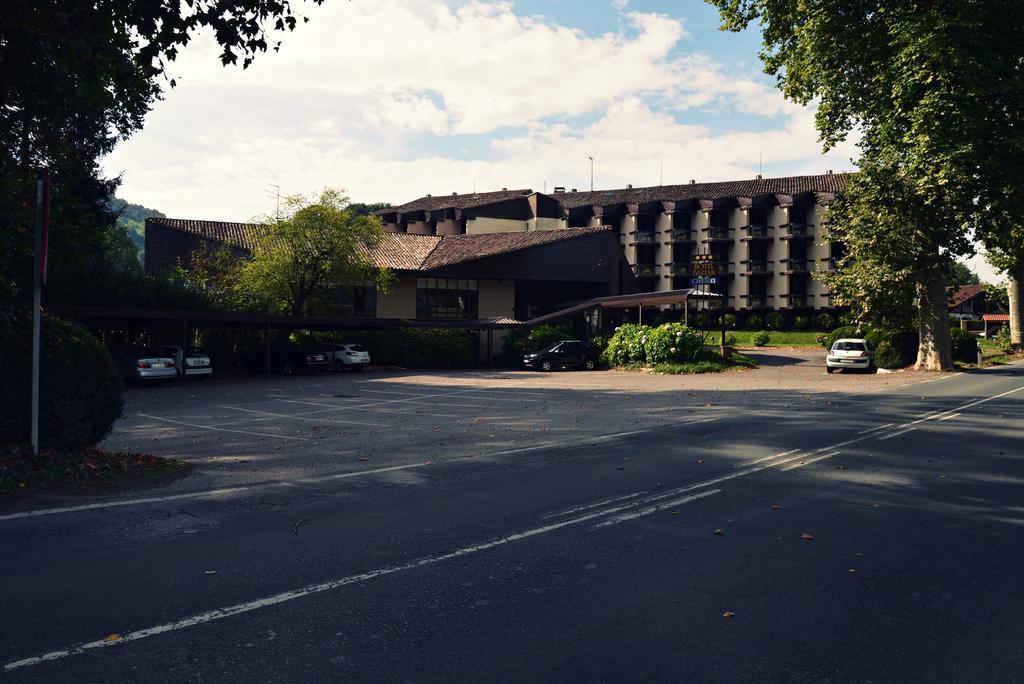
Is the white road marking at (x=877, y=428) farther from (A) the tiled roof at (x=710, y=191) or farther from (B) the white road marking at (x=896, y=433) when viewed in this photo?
(A) the tiled roof at (x=710, y=191)

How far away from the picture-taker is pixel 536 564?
5.96 metres

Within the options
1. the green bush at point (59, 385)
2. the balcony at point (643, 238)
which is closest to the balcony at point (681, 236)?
the balcony at point (643, 238)

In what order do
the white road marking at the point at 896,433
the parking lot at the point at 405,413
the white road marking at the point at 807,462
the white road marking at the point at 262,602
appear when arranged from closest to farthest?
the white road marking at the point at 262,602 → the white road marking at the point at 807,462 → the parking lot at the point at 405,413 → the white road marking at the point at 896,433

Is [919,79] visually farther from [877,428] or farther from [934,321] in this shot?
[934,321]

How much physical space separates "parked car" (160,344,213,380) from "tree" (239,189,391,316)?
9463mm

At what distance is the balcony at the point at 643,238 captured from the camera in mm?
78500

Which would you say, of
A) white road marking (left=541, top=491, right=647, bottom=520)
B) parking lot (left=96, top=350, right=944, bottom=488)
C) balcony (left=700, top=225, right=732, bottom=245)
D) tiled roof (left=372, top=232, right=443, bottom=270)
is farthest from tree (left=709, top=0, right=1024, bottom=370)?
balcony (left=700, top=225, right=732, bottom=245)

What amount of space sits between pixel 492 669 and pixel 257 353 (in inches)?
1363

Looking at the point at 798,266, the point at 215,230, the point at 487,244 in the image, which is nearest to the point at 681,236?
the point at 798,266

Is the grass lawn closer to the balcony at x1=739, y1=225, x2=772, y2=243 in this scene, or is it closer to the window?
the balcony at x1=739, y1=225, x2=772, y2=243

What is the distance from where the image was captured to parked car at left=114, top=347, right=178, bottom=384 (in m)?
27.2

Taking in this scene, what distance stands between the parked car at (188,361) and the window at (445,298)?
72.0 feet

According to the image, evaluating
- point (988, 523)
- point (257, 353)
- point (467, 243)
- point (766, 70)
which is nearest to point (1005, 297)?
point (467, 243)

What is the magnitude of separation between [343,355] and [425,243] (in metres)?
20.0
